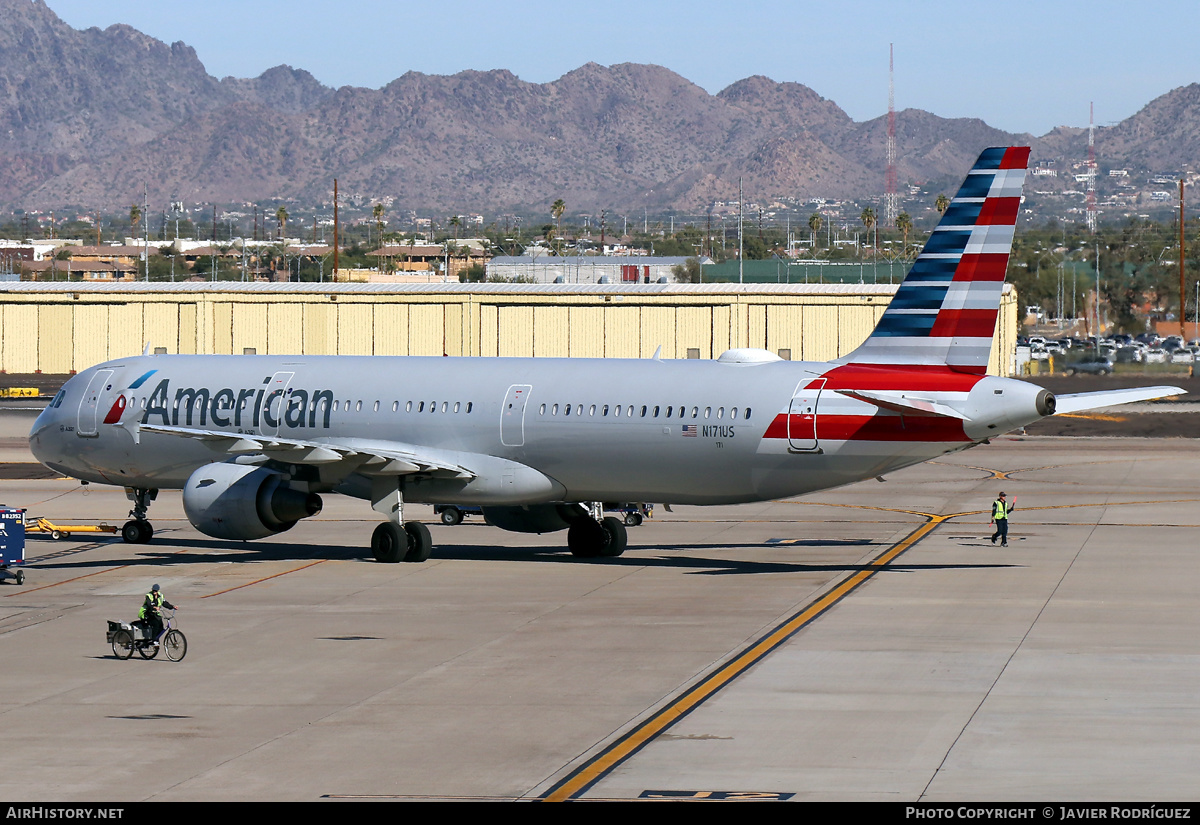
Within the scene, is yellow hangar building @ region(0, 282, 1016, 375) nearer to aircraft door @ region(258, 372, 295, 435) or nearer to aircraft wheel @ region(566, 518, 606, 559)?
aircraft door @ region(258, 372, 295, 435)

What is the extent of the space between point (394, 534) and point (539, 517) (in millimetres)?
3962

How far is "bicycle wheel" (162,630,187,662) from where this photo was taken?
26469 mm

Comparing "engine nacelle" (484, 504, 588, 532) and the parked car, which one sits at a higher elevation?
the parked car

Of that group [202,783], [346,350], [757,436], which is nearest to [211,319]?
[346,350]

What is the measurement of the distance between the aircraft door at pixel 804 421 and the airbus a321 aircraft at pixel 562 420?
0.03 meters

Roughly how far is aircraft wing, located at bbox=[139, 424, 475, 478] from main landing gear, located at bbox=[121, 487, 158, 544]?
4895mm

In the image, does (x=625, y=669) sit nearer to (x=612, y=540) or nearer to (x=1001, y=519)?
(x=612, y=540)

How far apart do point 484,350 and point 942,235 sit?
64.6 metres

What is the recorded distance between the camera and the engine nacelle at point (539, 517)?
1608 inches

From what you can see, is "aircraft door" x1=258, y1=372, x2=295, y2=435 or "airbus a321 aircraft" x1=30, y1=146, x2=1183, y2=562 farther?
"aircraft door" x1=258, y1=372, x2=295, y2=435

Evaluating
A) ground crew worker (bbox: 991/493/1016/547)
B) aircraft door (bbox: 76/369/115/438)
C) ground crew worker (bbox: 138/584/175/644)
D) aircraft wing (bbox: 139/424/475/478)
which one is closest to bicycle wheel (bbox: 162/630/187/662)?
ground crew worker (bbox: 138/584/175/644)

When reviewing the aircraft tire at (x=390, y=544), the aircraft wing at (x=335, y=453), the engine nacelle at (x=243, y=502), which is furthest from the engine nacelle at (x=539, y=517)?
the engine nacelle at (x=243, y=502)

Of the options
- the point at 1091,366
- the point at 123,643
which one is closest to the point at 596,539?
the point at 123,643

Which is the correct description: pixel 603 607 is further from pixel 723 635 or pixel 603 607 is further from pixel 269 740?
pixel 269 740
